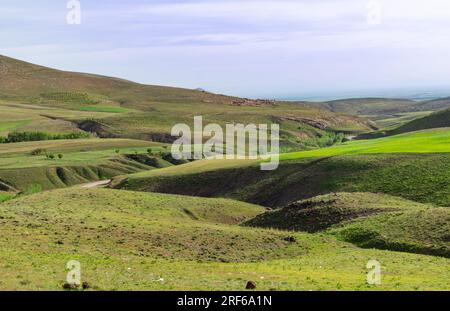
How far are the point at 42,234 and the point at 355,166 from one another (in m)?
45.4

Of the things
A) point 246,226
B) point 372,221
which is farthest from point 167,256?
point 246,226

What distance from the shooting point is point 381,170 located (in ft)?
220

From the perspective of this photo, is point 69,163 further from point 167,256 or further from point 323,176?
point 167,256

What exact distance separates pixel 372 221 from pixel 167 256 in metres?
19.1

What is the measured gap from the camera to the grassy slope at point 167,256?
80.0 feet

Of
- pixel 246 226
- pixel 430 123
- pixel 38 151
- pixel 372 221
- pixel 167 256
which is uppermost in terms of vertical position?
pixel 430 123

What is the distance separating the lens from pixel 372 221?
4528 centimetres

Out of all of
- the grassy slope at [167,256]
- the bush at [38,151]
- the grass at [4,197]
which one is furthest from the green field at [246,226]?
the bush at [38,151]

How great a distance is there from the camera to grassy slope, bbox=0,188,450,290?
24375 mm

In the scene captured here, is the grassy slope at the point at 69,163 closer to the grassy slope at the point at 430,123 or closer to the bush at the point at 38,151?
the bush at the point at 38,151

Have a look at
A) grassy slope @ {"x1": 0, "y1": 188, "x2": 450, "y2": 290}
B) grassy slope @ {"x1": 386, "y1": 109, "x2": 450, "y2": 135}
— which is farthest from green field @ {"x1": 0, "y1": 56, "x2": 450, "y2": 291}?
grassy slope @ {"x1": 386, "y1": 109, "x2": 450, "y2": 135}

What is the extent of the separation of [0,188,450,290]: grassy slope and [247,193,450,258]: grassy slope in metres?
2.37
